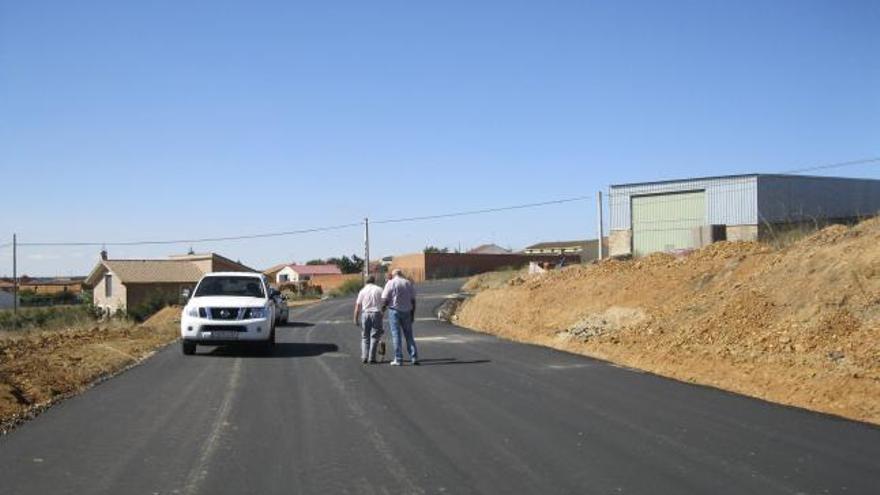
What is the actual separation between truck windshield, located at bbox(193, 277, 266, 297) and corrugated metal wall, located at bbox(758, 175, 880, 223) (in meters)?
27.3

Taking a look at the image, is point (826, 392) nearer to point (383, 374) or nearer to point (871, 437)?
point (871, 437)

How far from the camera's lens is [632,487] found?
6.69m

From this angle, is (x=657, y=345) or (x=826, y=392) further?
(x=657, y=345)

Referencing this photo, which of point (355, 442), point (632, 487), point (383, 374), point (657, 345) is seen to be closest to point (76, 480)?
point (355, 442)

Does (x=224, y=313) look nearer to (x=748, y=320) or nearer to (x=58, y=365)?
(x=58, y=365)

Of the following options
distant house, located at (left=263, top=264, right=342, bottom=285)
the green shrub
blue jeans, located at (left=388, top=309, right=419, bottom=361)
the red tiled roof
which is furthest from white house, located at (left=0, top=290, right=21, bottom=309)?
blue jeans, located at (left=388, top=309, right=419, bottom=361)

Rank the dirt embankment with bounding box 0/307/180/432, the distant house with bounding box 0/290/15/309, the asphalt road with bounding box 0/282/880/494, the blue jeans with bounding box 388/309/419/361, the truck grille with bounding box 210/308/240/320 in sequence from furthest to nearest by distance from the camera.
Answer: the distant house with bounding box 0/290/15/309 → the truck grille with bounding box 210/308/240/320 → the blue jeans with bounding box 388/309/419/361 → the dirt embankment with bounding box 0/307/180/432 → the asphalt road with bounding box 0/282/880/494

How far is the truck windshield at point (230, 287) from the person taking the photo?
18484 mm

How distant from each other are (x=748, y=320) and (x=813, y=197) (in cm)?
3271

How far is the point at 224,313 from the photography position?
17328 millimetres

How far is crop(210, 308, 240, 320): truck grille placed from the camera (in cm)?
1731

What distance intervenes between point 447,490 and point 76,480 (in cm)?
300

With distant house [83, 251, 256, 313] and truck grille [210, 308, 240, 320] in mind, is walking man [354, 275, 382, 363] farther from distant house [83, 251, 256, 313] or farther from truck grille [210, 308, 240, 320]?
distant house [83, 251, 256, 313]

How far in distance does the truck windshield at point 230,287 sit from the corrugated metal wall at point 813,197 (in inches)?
1076
